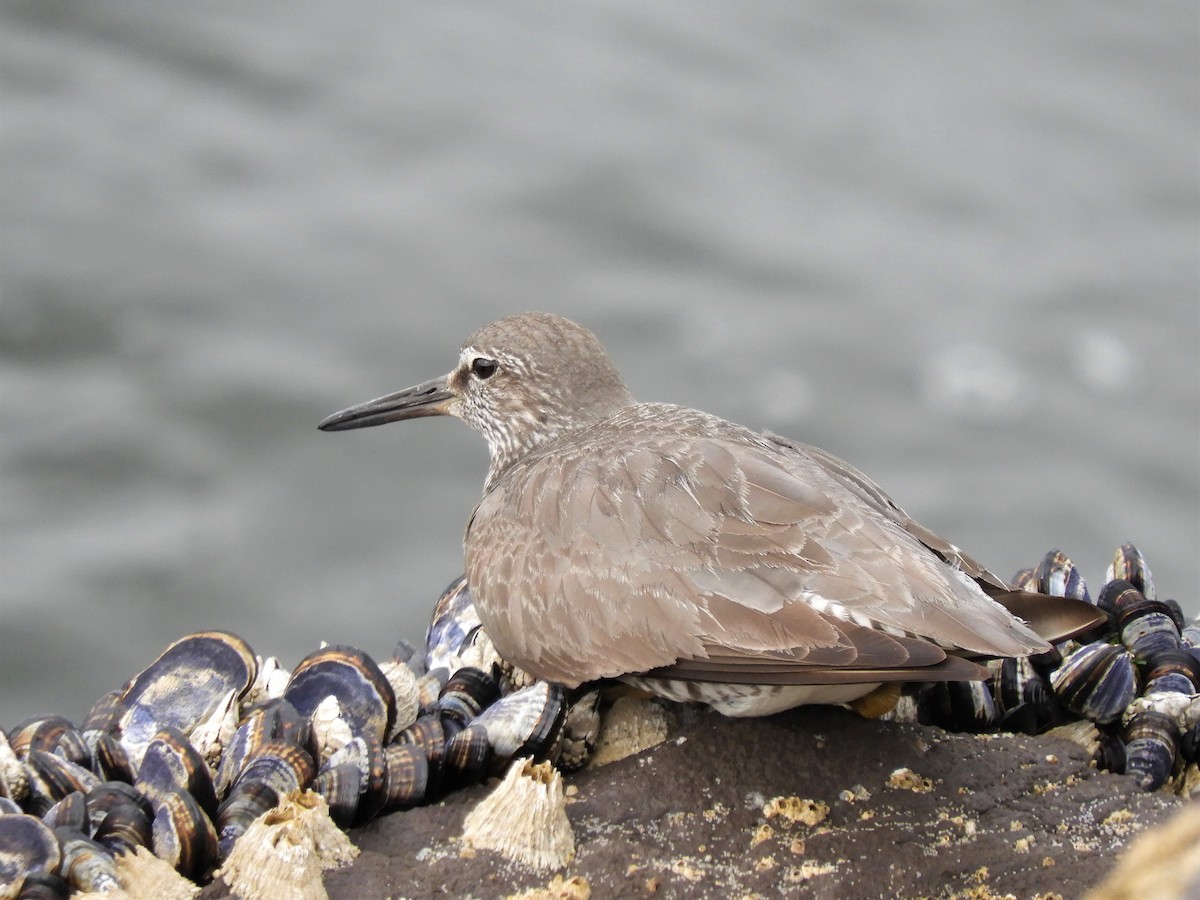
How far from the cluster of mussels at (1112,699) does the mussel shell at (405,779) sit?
149 cm

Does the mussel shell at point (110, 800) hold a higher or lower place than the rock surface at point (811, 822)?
lower

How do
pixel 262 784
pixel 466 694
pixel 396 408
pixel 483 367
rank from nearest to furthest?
1. pixel 262 784
2. pixel 466 694
3. pixel 483 367
4. pixel 396 408

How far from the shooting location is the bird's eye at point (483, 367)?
5543 mm

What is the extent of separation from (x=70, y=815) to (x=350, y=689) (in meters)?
0.83

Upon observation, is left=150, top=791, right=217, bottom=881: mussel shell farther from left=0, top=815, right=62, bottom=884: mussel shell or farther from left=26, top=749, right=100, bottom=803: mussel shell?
left=26, top=749, right=100, bottom=803: mussel shell

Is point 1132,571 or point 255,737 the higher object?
point 1132,571

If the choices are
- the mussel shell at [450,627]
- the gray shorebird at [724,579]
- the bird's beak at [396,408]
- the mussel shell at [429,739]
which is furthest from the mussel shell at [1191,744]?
the bird's beak at [396,408]

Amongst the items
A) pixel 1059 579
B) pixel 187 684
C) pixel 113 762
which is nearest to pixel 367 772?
pixel 113 762

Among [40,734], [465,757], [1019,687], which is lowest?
[40,734]

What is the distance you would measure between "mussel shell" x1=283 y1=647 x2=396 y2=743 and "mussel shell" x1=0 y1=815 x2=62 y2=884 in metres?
0.88

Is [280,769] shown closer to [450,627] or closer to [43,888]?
[43,888]

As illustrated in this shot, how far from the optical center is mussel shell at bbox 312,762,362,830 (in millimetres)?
3689

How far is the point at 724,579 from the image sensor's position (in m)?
3.94

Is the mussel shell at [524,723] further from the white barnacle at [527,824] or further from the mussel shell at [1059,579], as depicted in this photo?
the mussel shell at [1059,579]
